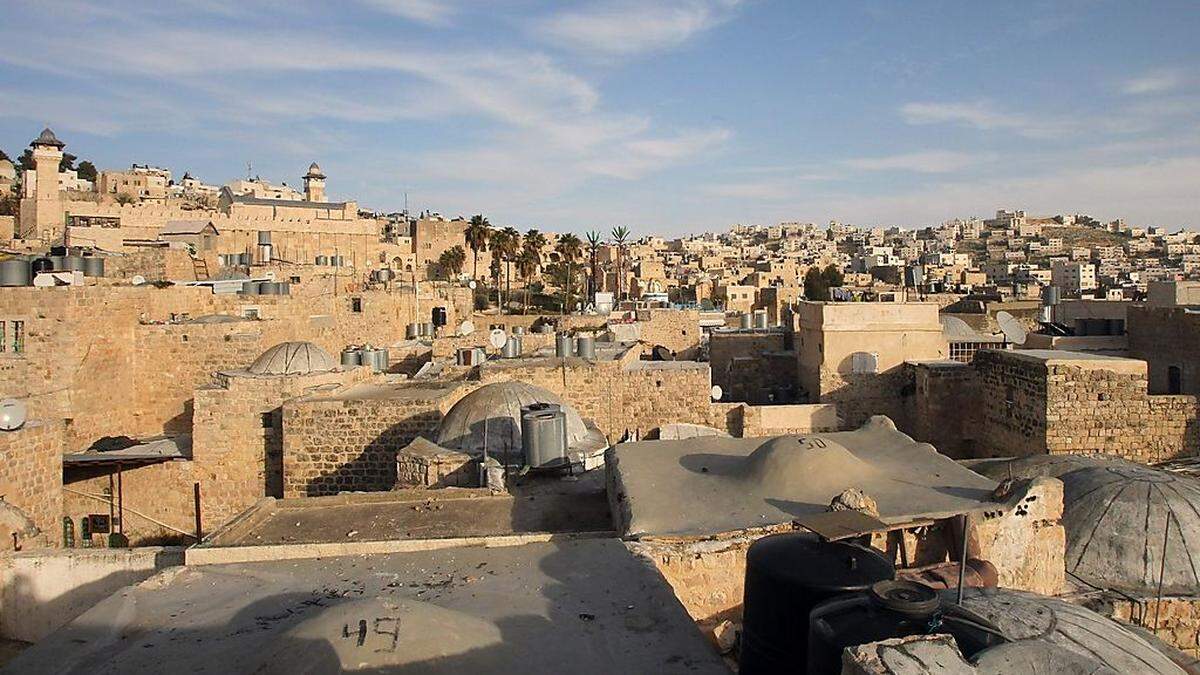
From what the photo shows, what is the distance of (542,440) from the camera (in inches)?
386

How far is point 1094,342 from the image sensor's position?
17578 mm

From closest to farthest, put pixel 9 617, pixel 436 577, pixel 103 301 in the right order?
1. pixel 436 577
2. pixel 9 617
3. pixel 103 301

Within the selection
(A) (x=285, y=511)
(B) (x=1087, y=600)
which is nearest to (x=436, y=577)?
(A) (x=285, y=511)

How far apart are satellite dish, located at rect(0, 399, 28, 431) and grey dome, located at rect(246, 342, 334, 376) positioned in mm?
5005

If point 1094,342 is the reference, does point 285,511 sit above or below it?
below

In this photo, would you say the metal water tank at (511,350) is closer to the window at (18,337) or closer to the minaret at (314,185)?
the window at (18,337)

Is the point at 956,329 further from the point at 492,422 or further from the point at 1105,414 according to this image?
the point at 492,422

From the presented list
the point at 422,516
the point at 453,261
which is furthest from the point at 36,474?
the point at 453,261

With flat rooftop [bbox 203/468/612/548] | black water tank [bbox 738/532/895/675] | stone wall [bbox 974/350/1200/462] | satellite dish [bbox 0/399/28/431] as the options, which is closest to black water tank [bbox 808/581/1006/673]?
black water tank [bbox 738/532/895/675]

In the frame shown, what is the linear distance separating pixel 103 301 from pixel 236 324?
2.60m

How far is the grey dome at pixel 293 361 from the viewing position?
14.9 meters

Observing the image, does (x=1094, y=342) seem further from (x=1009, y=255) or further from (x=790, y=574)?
(x=1009, y=255)

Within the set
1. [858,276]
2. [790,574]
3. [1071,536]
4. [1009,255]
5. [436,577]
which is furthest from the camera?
[1009,255]

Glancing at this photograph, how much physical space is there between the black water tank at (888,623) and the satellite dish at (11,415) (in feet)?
31.8
